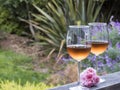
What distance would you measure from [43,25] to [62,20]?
63cm

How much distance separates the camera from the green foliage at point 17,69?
5074 millimetres

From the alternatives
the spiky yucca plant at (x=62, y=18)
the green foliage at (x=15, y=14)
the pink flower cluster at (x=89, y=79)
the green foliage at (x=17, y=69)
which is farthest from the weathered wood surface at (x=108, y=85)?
the green foliage at (x=15, y=14)

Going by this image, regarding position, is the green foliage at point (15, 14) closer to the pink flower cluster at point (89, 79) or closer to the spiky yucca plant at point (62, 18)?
the spiky yucca plant at point (62, 18)

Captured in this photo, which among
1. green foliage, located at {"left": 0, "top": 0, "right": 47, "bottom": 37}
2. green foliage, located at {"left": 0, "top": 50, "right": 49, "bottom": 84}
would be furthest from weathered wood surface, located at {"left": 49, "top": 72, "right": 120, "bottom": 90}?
green foliage, located at {"left": 0, "top": 0, "right": 47, "bottom": 37}

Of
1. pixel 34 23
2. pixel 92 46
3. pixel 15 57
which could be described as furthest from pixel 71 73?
pixel 34 23

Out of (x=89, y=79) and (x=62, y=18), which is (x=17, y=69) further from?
(x=89, y=79)

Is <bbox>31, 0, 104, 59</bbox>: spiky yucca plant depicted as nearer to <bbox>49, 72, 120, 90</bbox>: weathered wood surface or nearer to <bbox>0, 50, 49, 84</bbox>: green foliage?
<bbox>0, 50, 49, 84</bbox>: green foliage

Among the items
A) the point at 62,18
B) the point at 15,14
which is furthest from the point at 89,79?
the point at 15,14

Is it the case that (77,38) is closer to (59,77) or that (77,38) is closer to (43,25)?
(59,77)

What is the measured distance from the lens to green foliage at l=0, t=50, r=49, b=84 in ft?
16.6

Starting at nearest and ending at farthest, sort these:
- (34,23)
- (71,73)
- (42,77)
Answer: (71,73)
(42,77)
(34,23)

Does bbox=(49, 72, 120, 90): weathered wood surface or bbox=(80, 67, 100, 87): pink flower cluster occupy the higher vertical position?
bbox=(80, 67, 100, 87): pink flower cluster

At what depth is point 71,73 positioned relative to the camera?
4477mm

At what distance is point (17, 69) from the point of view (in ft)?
18.2
